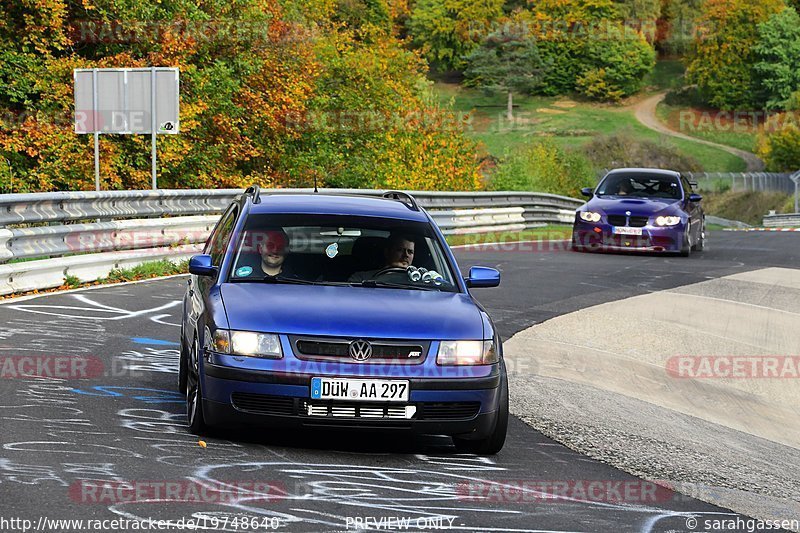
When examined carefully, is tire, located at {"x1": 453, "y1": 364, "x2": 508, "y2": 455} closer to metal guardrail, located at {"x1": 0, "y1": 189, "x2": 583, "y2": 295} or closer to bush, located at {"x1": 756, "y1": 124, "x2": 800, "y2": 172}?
metal guardrail, located at {"x1": 0, "y1": 189, "x2": 583, "y2": 295}

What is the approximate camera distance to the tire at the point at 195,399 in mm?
7473

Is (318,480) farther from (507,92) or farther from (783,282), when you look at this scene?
(507,92)

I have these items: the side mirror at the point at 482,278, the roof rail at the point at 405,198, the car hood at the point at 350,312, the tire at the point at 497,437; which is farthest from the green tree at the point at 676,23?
the tire at the point at 497,437

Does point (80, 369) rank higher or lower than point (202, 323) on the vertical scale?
lower

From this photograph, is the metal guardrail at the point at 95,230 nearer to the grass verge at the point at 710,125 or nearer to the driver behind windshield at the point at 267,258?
the driver behind windshield at the point at 267,258

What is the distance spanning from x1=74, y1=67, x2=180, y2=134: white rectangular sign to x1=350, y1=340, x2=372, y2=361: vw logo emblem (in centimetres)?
1704

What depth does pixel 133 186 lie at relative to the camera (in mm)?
32094

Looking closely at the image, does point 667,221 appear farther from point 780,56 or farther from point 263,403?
point 780,56

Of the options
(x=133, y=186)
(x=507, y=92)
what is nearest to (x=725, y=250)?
(x=133, y=186)

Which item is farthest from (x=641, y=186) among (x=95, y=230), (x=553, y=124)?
(x=553, y=124)

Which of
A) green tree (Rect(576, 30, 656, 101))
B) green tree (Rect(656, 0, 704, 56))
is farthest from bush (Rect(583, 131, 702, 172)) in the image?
green tree (Rect(656, 0, 704, 56))

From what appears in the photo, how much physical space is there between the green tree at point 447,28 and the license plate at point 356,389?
150727 mm

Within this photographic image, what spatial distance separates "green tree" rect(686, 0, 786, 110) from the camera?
140375 millimetres

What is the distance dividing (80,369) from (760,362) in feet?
23.0
